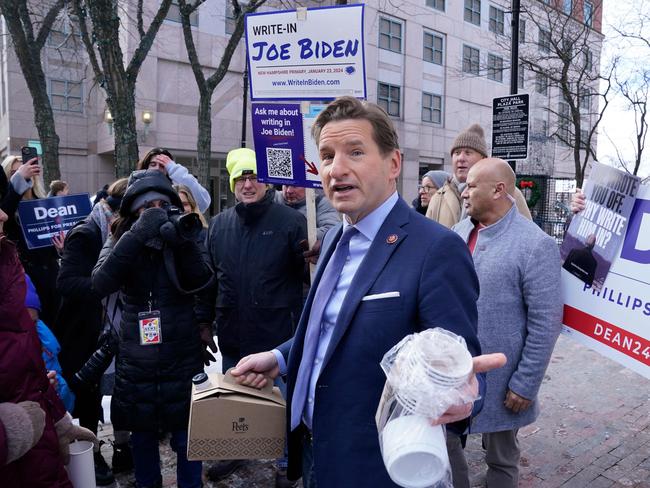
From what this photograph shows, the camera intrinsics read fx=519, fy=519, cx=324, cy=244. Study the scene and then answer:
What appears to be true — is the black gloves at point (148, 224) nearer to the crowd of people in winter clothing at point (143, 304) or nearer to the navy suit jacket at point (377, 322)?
the crowd of people in winter clothing at point (143, 304)

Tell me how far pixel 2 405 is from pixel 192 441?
0.72 m

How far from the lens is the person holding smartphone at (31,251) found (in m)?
4.28

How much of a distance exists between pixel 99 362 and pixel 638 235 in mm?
3317

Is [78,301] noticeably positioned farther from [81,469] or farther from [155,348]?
[81,469]

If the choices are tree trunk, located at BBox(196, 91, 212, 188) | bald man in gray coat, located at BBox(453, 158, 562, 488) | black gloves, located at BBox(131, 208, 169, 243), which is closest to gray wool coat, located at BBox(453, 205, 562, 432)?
bald man in gray coat, located at BBox(453, 158, 562, 488)

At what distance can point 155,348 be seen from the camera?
3.11m

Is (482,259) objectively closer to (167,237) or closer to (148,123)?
(167,237)

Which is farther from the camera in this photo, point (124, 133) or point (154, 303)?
point (124, 133)

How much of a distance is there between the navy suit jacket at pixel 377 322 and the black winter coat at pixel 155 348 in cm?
153

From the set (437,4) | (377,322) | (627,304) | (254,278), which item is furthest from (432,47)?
(377,322)

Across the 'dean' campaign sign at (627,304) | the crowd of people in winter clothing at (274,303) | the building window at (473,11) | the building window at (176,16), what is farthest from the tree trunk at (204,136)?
the building window at (473,11)

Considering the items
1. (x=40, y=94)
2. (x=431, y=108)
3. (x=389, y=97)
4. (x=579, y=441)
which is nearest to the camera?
(x=579, y=441)

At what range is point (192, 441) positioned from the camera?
215cm

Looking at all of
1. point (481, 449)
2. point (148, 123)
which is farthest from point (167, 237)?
point (148, 123)
